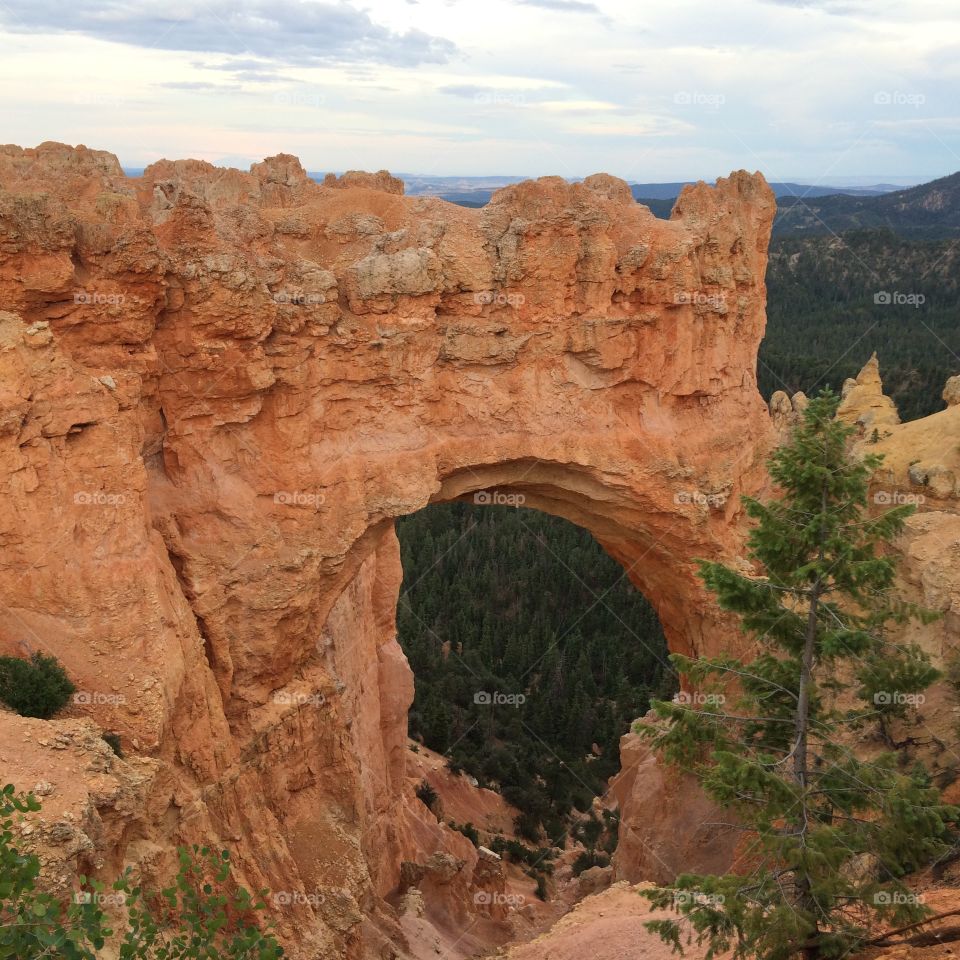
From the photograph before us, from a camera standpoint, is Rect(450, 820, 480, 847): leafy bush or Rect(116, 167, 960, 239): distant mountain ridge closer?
Rect(450, 820, 480, 847): leafy bush

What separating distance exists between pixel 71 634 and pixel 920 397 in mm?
59357

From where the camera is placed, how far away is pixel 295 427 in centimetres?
1689

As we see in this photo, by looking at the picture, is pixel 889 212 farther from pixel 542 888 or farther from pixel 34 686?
pixel 34 686

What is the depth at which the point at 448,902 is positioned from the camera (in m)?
23.2

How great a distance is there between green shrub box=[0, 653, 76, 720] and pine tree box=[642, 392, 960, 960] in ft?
25.2

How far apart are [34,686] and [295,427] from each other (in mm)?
6409

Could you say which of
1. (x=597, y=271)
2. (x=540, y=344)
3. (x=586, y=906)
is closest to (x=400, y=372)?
(x=540, y=344)

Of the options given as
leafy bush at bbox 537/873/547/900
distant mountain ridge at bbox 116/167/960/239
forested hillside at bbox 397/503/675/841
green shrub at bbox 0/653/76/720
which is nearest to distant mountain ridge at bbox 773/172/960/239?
distant mountain ridge at bbox 116/167/960/239

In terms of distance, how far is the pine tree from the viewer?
32.5 feet

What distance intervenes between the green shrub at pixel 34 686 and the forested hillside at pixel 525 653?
15821mm

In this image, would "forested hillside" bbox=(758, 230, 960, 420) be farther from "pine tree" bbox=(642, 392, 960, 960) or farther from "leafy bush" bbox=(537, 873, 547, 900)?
"pine tree" bbox=(642, 392, 960, 960)

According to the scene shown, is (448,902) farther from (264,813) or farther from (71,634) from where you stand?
(71,634)

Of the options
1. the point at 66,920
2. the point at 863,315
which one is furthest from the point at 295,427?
the point at 863,315

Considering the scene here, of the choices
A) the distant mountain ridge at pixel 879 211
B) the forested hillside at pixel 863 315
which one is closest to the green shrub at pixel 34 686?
the forested hillside at pixel 863 315
